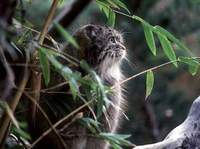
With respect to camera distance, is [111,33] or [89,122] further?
[111,33]

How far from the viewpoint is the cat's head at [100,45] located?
2.42 m

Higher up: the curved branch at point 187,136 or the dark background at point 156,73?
the curved branch at point 187,136

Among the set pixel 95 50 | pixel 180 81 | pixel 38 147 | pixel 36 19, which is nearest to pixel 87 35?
pixel 95 50

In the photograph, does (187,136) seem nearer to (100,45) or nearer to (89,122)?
(100,45)

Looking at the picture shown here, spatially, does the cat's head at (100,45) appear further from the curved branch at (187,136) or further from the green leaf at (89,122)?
the green leaf at (89,122)

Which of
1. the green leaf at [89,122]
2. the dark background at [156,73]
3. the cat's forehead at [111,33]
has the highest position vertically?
the cat's forehead at [111,33]

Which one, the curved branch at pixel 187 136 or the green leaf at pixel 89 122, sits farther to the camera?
the curved branch at pixel 187 136

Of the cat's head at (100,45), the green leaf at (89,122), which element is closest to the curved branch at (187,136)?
the cat's head at (100,45)

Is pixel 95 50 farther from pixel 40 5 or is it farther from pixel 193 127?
pixel 40 5

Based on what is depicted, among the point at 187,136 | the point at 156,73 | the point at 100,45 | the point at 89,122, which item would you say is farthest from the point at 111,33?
the point at 156,73

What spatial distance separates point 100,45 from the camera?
2.47 meters

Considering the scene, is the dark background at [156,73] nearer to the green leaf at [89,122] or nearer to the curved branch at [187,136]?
the curved branch at [187,136]

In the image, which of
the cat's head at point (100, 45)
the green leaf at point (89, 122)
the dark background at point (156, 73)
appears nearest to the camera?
the green leaf at point (89, 122)

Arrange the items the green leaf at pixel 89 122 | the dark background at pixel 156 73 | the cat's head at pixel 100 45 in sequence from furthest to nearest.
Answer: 1. the dark background at pixel 156 73
2. the cat's head at pixel 100 45
3. the green leaf at pixel 89 122
